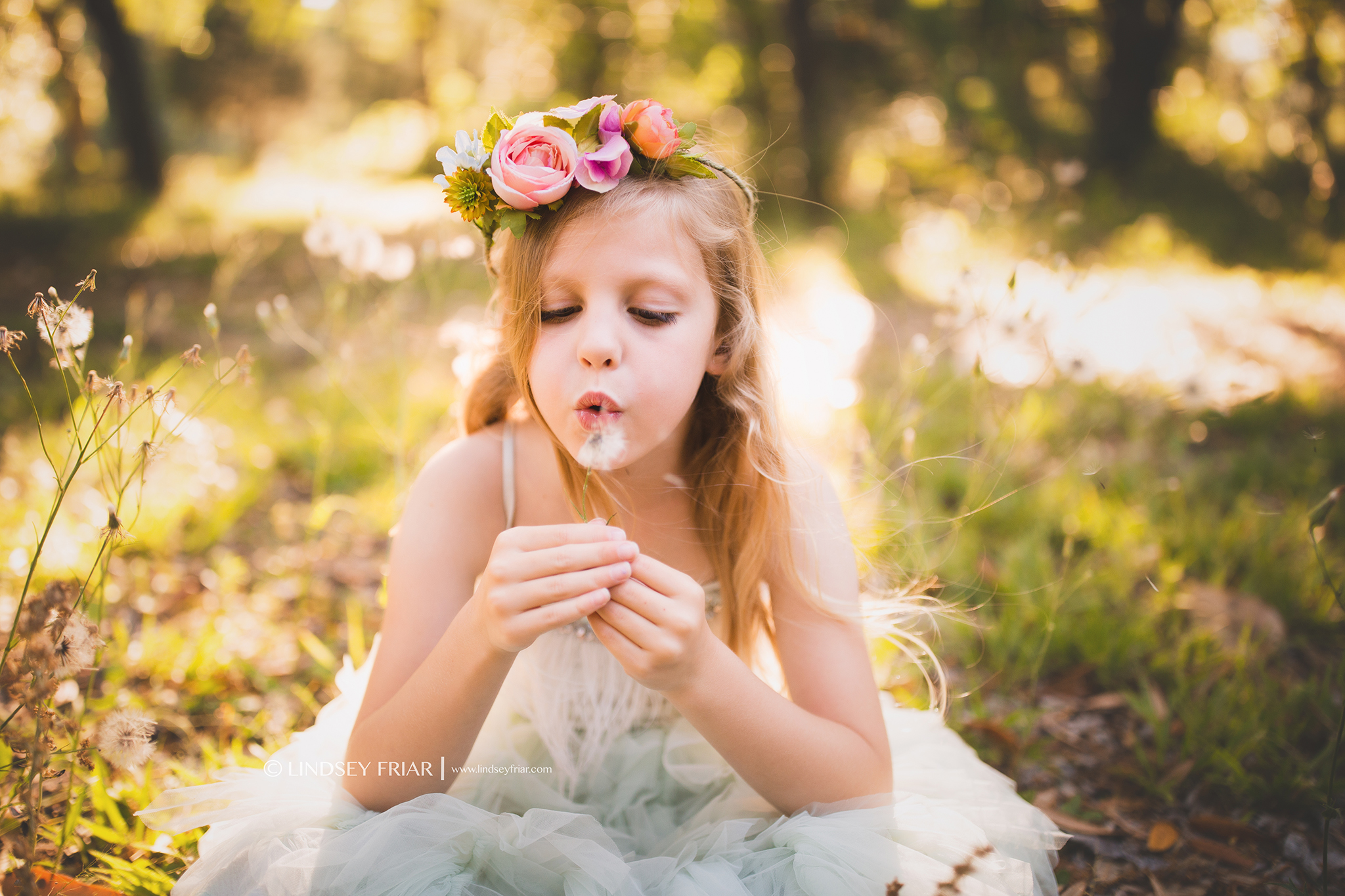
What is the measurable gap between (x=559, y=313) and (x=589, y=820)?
3.21 ft

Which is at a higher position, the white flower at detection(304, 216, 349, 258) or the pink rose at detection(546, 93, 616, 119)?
the white flower at detection(304, 216, 349, 258)

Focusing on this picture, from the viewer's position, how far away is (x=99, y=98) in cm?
1728

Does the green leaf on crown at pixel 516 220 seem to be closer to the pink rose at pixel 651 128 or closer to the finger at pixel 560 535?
the pink rose at pixel 651 128

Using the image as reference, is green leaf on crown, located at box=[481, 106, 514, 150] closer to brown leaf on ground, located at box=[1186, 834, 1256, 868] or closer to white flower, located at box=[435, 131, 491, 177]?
white flower, located at box=[435, 131, 491, 177]

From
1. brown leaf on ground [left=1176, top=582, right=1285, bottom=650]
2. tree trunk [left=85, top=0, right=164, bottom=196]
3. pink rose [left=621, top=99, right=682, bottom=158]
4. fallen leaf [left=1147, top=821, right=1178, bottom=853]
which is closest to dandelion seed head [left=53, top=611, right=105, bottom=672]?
pink rose [left=621, top=99, right=682, bottom=158]

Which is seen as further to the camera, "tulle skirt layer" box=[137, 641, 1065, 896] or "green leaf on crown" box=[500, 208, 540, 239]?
"green leaf on crown" box=[500, 208, 540, 239]

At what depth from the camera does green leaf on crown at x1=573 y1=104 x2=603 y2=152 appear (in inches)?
54.5

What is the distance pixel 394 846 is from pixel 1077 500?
3176 mm

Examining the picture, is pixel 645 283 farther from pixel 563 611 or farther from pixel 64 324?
pixel 64 324

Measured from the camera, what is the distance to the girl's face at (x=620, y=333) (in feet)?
4.24

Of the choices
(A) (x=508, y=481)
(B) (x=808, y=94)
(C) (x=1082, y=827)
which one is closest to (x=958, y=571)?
(C) (x=1082, y=827)

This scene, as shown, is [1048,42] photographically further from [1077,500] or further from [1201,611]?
[1201,611]

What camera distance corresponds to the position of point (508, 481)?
1.70 metres

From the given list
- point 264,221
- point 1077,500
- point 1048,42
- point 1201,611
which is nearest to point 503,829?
point 1201,611
